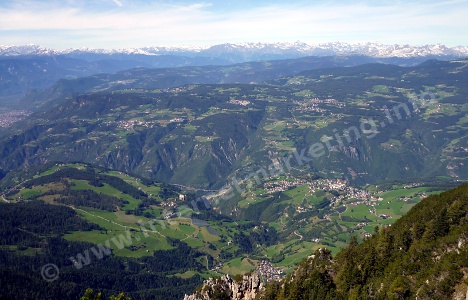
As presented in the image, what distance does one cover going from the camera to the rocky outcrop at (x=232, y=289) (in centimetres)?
8419

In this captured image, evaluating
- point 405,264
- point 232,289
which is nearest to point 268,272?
point 232,289

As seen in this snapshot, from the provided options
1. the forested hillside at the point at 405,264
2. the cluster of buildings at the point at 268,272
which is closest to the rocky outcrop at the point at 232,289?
the forested hillside at the point at 405,264

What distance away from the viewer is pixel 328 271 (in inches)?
2793

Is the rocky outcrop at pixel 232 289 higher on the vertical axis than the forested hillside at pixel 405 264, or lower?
lower

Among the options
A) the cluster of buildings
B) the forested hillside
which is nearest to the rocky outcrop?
the forested hillside

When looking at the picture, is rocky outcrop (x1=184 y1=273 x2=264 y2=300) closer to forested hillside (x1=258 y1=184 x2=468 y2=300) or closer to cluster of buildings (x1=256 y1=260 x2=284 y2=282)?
forested hillside (x1=258 y1=184 x2=468 y2=300)

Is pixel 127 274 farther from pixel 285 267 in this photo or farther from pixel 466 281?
pixel 466 281

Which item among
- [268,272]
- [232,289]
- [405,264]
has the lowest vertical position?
[268,272]

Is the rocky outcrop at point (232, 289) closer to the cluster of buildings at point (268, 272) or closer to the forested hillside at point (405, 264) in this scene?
the forested hillside at point (405, 264)

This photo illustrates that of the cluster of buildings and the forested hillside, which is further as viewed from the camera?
the cluster of buildings

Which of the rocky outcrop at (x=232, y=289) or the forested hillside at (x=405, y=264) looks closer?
the forested hillside at (x=405, y=264)

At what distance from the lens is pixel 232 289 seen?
86.6m

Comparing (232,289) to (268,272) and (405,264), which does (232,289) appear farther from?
(268,272)

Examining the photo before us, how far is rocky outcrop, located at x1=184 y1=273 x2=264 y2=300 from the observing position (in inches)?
3314
